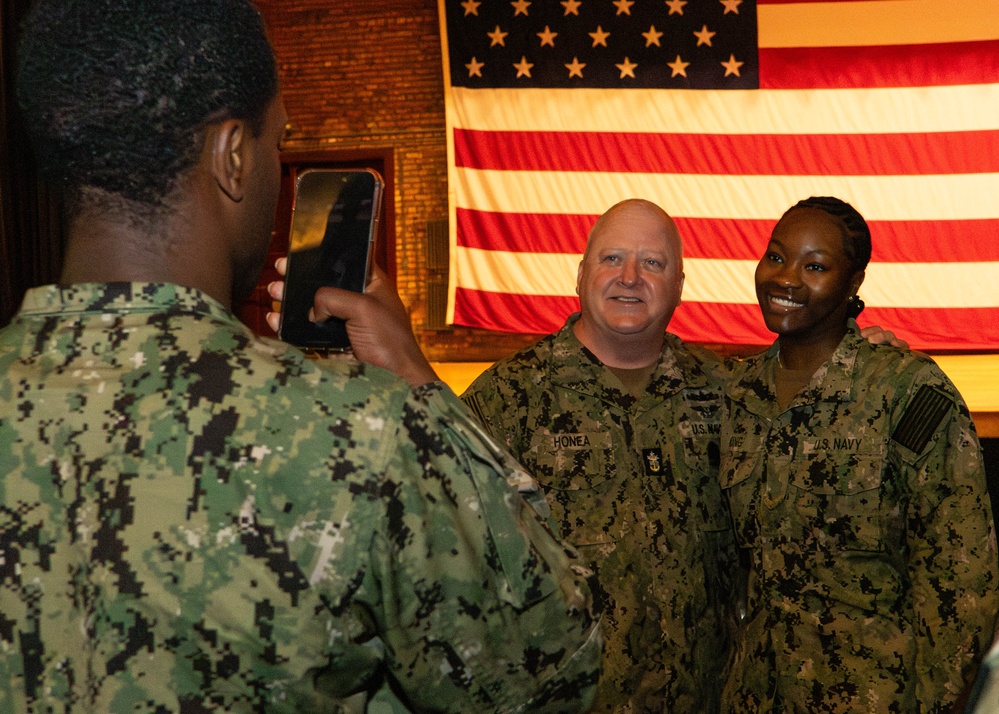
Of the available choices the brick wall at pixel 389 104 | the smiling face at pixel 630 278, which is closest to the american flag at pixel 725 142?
the brick wall at pixel 389 104

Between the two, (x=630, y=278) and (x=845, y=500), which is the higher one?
(x=630, y=278)

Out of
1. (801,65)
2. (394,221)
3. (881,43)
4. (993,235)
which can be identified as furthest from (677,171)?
(394,221)

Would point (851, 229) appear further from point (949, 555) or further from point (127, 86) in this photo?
point (127, 86)

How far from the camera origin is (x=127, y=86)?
0.85 meters

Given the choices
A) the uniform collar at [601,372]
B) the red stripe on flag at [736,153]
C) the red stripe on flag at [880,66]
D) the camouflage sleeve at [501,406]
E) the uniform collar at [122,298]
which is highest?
the red stripe on flag at [880,66]

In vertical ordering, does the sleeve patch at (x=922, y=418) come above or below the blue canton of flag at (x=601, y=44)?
below

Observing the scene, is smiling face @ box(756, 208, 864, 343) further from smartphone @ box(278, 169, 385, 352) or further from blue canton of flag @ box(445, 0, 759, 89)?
blue canton of flag @ box(445, 0, 759, 89)

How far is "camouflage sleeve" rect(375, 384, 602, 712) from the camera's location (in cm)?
86

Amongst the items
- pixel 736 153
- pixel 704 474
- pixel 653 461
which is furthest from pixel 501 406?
pixel 736 153

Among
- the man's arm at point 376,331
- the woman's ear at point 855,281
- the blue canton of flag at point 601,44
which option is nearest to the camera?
the man's arm at point 376,331

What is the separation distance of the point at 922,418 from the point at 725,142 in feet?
18.1

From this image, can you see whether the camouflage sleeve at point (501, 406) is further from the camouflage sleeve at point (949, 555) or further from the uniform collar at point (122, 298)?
the uniform collar at point (122, 298)

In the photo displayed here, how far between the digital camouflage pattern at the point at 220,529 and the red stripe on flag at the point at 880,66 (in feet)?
23.0

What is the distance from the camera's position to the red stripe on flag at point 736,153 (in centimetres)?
705
